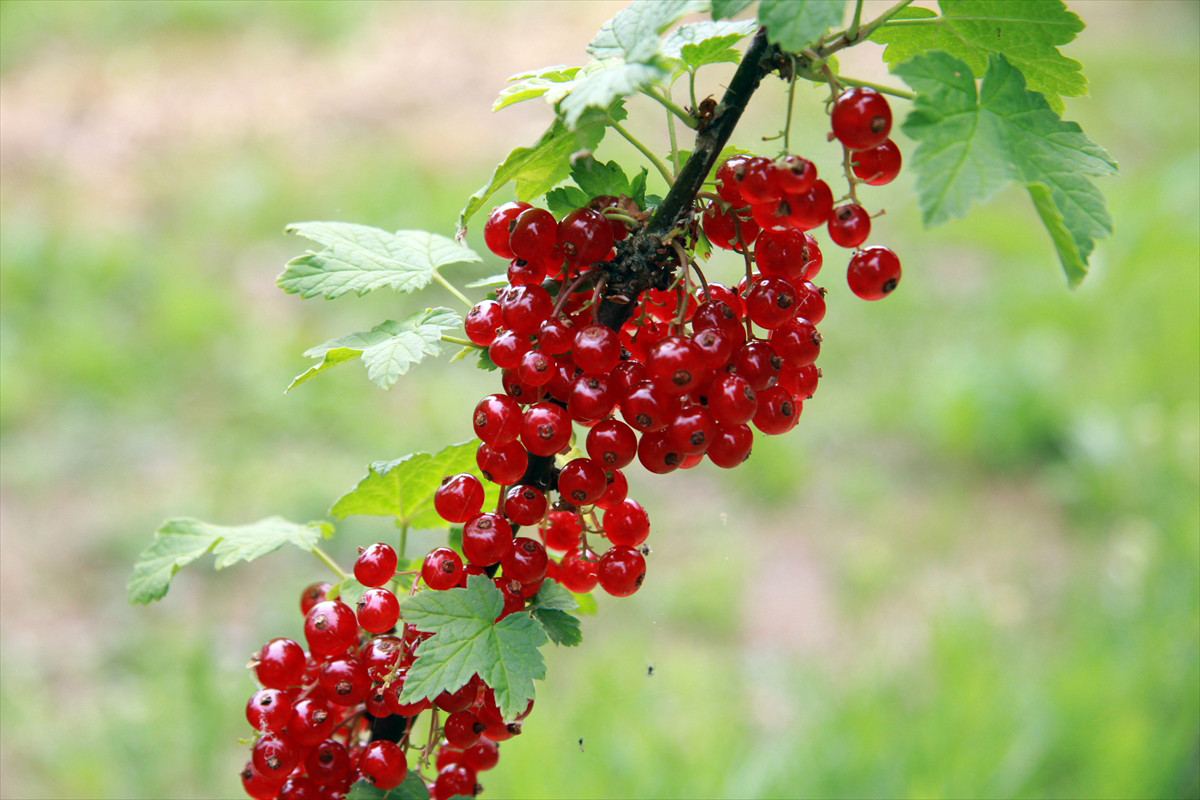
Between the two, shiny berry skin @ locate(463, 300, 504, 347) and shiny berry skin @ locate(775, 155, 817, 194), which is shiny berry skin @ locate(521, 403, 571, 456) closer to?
shiny berry skin @ locate(463, 300, 504, 347)

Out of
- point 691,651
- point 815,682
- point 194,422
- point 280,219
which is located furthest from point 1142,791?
point 280,219

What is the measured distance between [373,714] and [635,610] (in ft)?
8.29

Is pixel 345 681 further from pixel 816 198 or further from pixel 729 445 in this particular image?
pixel 816 198

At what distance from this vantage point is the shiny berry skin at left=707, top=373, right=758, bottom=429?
2.87 ft

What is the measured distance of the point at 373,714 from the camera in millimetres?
980

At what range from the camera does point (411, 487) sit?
116cm

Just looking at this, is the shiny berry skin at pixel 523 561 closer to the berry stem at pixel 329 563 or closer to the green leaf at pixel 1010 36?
the berry stem at pixel 329 563

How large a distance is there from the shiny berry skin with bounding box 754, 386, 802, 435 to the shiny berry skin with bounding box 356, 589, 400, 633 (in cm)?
41

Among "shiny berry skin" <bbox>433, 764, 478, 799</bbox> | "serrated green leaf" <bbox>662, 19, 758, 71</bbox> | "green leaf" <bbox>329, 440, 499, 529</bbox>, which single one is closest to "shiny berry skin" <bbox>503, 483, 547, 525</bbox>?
"green leaf" <bbox>329, 440, 499, 529</bbox>

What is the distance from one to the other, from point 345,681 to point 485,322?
0.40m

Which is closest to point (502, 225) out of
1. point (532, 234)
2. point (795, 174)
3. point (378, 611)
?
point (532, 234)

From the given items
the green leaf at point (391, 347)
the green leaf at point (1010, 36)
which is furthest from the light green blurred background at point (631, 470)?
the green leaf at point (391, 347)

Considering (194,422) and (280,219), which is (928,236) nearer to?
(280,219)

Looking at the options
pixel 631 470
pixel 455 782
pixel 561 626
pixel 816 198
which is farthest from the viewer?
pixel 631 470
